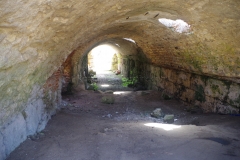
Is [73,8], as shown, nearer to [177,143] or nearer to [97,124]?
[177,143]

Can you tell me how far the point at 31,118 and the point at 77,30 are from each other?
6.21 feet

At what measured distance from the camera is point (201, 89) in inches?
287

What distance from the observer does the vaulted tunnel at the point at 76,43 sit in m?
2.63

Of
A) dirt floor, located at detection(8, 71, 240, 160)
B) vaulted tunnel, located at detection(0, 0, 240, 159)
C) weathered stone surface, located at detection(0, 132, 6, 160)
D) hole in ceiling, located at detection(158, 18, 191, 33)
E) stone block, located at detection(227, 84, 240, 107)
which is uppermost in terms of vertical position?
hole in ceiling, located at detection(158, 18, 191, 33)

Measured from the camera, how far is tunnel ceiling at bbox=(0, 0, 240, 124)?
246 centimetres

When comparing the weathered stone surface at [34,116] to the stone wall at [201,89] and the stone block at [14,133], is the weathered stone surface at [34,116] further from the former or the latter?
the stone wall at [201,89]

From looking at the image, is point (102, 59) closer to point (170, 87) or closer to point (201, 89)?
point (170, 87)

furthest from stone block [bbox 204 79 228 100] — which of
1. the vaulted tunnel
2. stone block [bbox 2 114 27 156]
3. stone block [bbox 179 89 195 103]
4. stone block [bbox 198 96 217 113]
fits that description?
stone block [bbox 2 114 27 156]

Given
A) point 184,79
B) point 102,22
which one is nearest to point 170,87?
point 184,79

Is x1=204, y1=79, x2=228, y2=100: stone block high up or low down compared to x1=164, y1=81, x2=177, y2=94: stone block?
up

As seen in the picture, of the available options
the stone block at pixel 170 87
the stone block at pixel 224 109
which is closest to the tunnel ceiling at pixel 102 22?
the stone block at pixel 224 109

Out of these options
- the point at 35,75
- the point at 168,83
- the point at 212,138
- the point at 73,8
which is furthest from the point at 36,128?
the point at 168,83

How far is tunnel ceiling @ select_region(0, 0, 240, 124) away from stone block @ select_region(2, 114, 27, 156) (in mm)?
409

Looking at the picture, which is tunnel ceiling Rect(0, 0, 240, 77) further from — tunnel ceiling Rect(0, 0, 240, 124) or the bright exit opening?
the bright exit opening
